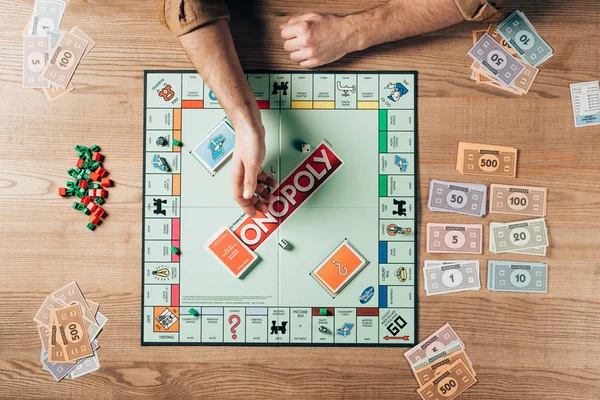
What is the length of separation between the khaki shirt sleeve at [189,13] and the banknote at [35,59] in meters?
0.50

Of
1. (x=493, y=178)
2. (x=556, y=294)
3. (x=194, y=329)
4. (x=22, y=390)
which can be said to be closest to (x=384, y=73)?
(x=493, y=178)

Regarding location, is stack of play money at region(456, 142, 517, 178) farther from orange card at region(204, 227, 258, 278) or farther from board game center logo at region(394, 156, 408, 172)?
orange card at region(204, 227, 258, 278)

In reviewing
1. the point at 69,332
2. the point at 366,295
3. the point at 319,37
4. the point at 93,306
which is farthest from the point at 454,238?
the point at 69,332

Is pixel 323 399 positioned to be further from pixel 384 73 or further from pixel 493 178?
pixel 384 73

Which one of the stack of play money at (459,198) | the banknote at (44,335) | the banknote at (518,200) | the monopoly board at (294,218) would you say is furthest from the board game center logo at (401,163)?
the banknote at (44,335)

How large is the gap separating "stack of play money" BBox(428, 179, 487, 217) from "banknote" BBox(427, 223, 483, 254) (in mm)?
55

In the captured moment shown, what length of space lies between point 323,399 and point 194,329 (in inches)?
21.0

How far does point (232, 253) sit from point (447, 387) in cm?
91

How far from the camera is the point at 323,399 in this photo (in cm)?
181

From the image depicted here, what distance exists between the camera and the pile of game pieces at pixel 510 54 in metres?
1.81

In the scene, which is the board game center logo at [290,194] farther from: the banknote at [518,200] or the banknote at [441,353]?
the banknote at [441,353]

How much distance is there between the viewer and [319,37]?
69.5 inches

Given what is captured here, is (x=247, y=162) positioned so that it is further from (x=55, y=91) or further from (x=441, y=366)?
(x=441, y=366)

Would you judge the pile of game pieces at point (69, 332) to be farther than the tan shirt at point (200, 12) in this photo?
Yes
